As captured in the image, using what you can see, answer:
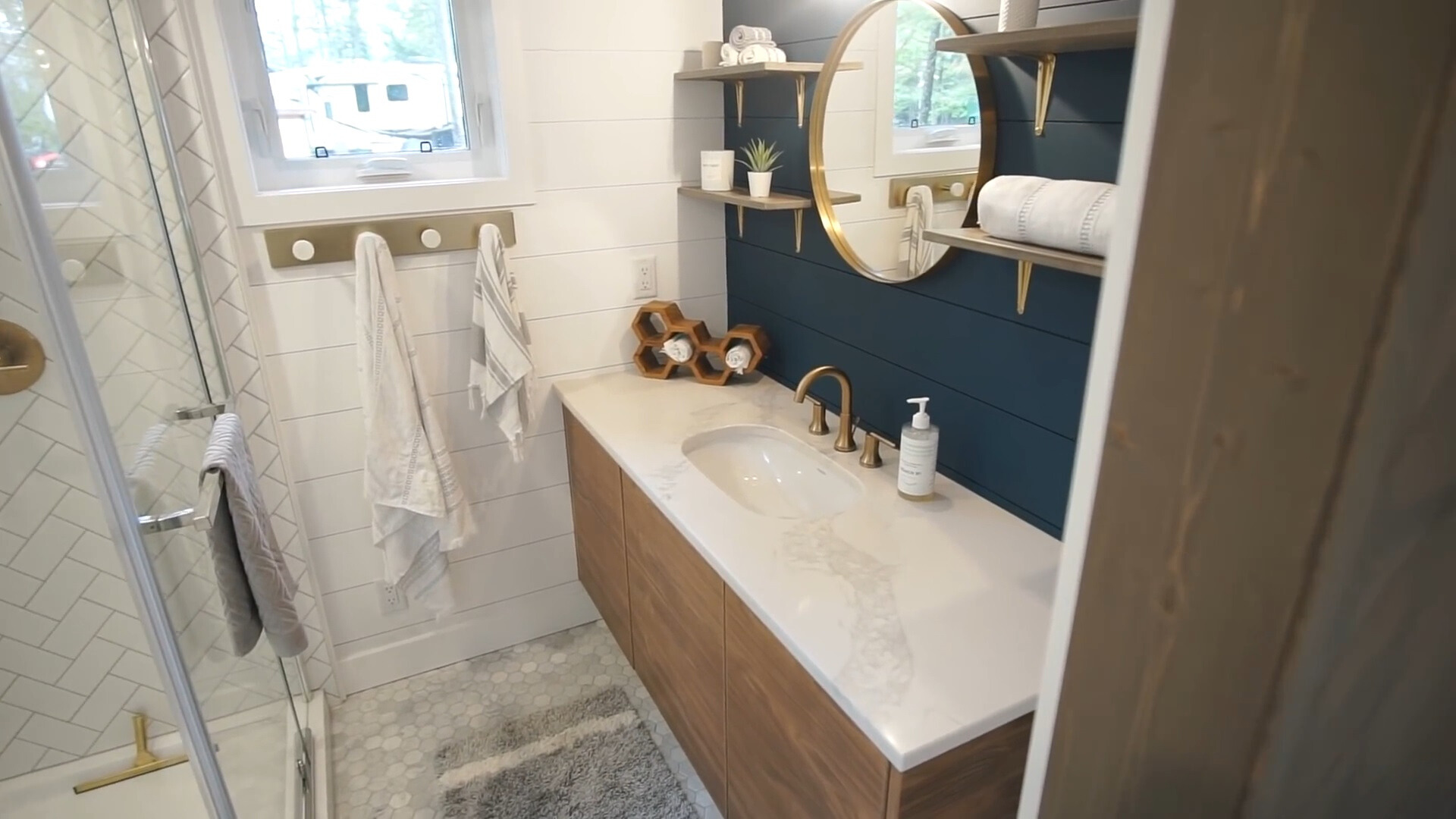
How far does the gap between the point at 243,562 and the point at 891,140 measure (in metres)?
1.40

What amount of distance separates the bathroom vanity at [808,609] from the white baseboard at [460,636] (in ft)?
1.37

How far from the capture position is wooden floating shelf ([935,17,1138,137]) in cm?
100

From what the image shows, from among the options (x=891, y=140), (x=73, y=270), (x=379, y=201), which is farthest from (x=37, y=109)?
(x=891, y=140)

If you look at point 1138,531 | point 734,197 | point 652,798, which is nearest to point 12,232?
point 1138,531

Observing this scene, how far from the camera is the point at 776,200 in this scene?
1.83 meters

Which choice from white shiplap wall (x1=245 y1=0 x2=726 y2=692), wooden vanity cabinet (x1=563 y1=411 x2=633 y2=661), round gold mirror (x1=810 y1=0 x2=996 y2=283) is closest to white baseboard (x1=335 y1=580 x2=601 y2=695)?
white shiplap wall (x1=245 y1=0 x2=726 y2=692)

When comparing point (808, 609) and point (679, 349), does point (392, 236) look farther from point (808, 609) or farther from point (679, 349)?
point (808, 609)

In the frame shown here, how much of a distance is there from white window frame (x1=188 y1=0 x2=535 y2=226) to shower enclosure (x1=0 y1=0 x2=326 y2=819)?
5.3 inches

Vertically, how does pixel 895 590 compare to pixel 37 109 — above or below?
below

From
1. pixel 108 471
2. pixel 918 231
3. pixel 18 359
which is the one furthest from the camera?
pixel 918 231

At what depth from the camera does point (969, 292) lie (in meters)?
1.46

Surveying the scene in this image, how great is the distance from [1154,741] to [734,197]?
1.62 meters

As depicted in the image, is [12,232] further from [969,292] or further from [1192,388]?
[969,292]

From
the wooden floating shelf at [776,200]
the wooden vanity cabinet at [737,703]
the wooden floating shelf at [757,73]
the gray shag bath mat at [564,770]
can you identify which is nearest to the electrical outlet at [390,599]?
the gray shag bath mat at [564,770]
